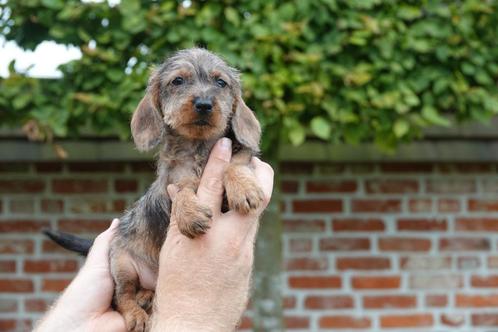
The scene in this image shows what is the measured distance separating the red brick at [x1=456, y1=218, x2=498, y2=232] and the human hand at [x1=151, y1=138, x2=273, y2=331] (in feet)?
10.6

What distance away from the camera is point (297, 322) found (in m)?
5.73

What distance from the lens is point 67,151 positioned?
554cm

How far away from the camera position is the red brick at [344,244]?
18.9 ft

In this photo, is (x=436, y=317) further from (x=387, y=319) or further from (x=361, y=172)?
(x=361, y=172)

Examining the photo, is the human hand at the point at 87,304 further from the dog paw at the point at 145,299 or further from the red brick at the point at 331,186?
the red brick at the point at 331,186

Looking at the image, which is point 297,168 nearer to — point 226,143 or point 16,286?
point 16,286

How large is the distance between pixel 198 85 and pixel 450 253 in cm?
335

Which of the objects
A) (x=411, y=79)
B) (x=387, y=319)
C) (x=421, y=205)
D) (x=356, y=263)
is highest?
(x=411, y=79)

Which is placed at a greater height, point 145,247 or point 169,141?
point 169,141

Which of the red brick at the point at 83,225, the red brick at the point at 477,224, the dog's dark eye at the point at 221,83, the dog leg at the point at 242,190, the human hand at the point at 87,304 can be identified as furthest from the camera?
the red brick at the point at 477,224

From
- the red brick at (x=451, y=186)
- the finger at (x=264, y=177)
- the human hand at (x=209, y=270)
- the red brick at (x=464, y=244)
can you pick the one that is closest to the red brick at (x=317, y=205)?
the red brick at (x=451, y=186)

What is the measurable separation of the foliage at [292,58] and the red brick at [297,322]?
1.63m

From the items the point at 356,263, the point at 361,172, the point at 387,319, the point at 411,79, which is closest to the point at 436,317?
the point at 387,319

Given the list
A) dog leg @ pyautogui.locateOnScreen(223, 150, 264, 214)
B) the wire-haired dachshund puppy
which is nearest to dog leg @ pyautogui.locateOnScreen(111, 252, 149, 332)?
the wire-haired dachshund puppy
